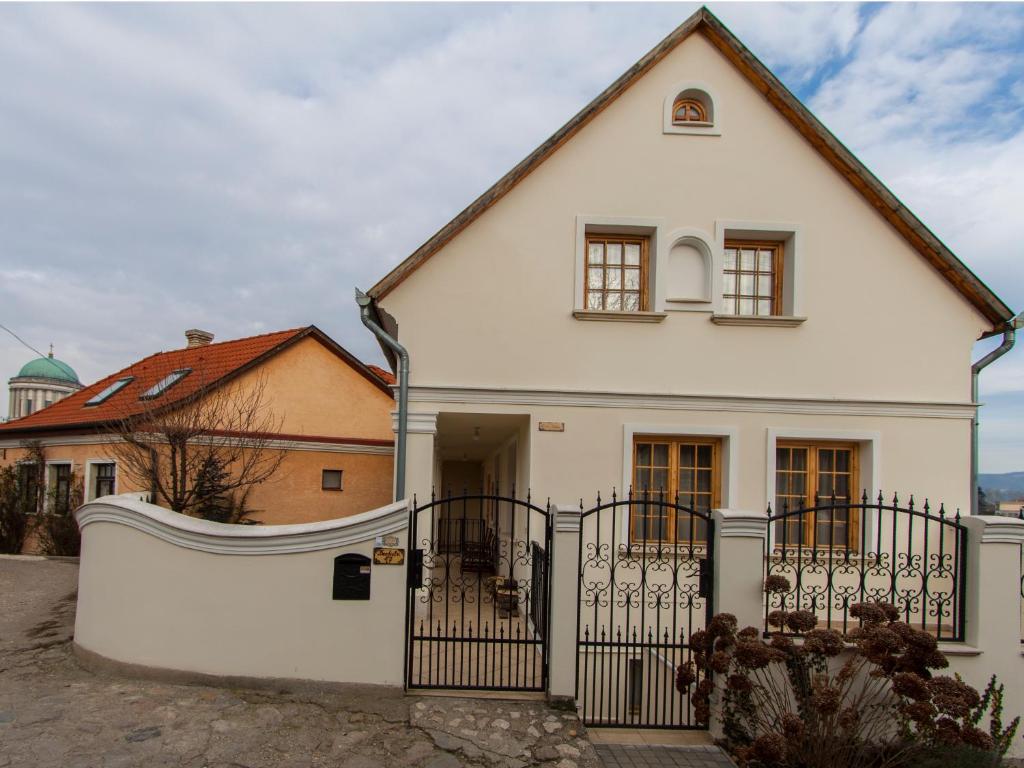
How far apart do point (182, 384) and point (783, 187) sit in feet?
44.7

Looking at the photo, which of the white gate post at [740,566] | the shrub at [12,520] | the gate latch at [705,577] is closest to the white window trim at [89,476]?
the shrub at [12,520]

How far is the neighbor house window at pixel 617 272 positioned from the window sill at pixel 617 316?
299 millimetres

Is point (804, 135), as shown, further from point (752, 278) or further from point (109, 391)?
point (109, 391)

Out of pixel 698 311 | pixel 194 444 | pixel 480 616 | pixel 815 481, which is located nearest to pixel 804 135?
pixel 698 311

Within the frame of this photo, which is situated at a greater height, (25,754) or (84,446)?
(84,446)

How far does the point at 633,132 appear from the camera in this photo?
29.8 ft

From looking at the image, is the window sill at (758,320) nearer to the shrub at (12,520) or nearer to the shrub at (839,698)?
the shrub at (839,698)

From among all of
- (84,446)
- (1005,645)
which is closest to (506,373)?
(1005,645)

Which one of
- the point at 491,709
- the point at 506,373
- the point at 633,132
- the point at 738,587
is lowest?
the point at 491,709

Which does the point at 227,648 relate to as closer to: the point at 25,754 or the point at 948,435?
the point at 25,754

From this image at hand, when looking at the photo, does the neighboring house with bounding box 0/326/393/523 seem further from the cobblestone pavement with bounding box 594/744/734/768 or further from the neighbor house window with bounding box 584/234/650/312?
the cobblestone pavement with bounding box 594/744/734/768

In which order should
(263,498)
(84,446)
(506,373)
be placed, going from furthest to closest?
(84,446)
(263,498)
(506,373)

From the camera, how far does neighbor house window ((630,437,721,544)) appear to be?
29.4 feet

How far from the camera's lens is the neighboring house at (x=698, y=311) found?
8.77 metres
